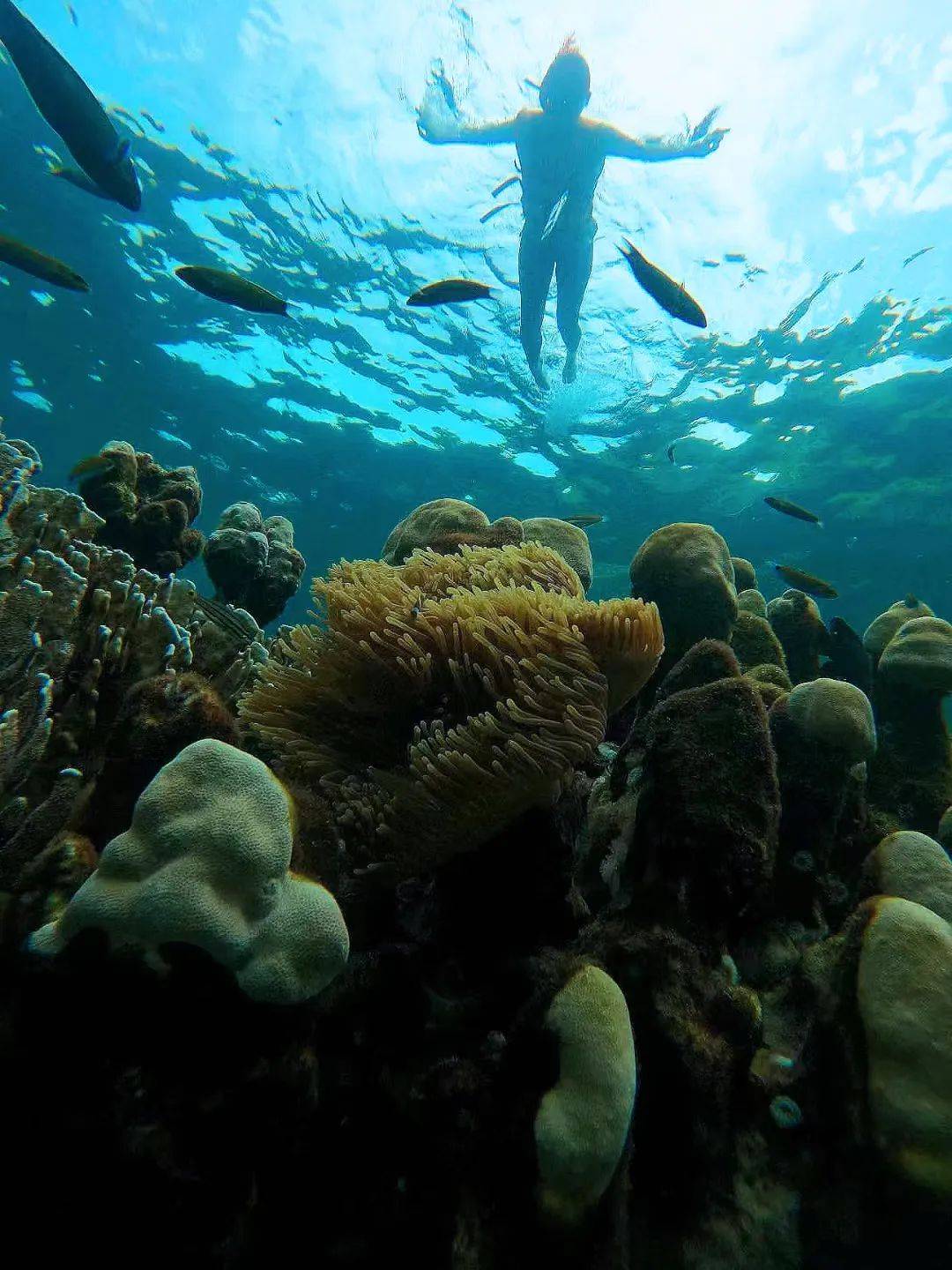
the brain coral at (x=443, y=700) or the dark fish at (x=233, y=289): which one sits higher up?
the dark fish at (x=233, y=289)

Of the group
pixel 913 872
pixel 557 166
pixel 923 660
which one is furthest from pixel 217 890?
pixel 557 166

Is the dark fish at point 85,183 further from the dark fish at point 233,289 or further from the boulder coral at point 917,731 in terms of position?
the boulder coral at point 917,731

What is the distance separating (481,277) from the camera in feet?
48.6

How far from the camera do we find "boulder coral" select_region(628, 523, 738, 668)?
4152mm

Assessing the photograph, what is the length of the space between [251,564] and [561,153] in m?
11.1

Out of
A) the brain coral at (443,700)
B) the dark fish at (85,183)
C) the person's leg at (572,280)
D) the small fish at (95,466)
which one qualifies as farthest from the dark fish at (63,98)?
the person's leg at (572,280)

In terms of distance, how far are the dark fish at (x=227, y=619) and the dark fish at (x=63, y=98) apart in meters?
3.02

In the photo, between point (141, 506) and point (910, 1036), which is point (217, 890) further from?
point (141, 506)

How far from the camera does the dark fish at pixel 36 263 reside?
4547 mm

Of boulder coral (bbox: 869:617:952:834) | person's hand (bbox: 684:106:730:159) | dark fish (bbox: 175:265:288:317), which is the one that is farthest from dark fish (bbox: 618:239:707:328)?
person's hand (bbox: 684:106:730:159)

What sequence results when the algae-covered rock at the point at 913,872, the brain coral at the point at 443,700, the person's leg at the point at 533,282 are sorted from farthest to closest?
1. the person's leg at the point at 533,282
2. the algae-covered rock at the point at 913,872
3. the brain coral at the point at 443,700

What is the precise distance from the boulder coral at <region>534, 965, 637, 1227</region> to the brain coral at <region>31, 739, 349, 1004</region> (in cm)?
67

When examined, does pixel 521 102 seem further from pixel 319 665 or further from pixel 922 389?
pixel 319 665

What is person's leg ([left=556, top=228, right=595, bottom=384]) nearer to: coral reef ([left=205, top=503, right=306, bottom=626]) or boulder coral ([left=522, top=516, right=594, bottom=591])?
boulder coral ([left=522, top=516, right=594, bottom=591])
